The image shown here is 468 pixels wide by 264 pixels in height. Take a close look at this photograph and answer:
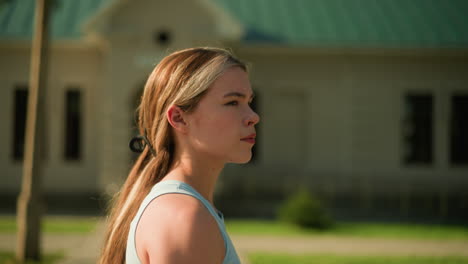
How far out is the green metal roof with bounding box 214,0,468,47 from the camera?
1658 centimetres

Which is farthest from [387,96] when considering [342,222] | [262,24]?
[342,222]

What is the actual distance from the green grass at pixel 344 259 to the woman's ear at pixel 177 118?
641cm

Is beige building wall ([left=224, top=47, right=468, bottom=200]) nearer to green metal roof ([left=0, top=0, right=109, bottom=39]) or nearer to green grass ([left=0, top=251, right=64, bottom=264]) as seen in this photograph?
green metal roof ([left=0, top=0, right=109, bottom=39])

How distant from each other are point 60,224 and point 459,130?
1315cm

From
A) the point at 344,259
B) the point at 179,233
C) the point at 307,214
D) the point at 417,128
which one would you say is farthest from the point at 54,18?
the point at 179,233

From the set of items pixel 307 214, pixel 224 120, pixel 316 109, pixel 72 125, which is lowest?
pixel 307 214

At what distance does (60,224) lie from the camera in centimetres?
1148

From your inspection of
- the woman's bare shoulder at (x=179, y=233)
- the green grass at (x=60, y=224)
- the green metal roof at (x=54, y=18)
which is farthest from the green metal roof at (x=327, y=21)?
the woman's bare shoulder at (x=179, y=233)

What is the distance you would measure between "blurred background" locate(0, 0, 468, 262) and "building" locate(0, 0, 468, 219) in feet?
0.11

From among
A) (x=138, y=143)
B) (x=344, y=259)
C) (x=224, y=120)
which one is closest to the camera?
(x=224, y=120)

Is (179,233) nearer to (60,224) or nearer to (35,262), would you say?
(35,262)

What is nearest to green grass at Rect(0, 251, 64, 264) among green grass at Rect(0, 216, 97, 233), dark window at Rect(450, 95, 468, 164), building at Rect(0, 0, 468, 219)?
green grass at Rect(0, 216, 97, 233)

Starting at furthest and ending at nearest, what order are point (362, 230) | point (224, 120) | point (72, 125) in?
point (72, 125) → point (362, 230) → point (224, 120)

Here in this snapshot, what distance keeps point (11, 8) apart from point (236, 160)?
703 inches
